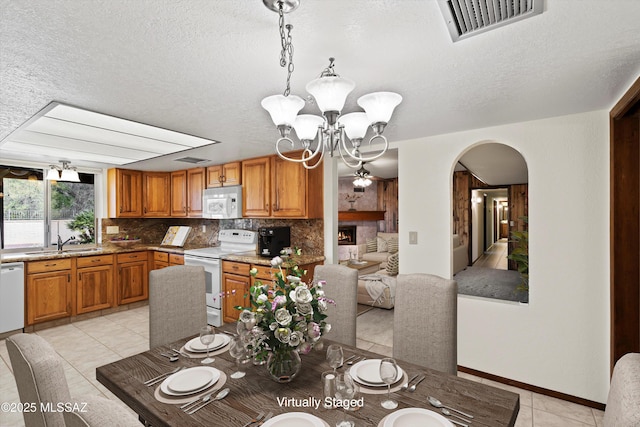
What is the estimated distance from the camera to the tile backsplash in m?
4.06

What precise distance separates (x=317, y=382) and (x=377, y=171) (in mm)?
6085

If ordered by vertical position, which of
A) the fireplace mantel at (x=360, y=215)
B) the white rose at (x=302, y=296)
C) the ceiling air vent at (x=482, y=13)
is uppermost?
the ceiling air vent at (x=482, y=13)

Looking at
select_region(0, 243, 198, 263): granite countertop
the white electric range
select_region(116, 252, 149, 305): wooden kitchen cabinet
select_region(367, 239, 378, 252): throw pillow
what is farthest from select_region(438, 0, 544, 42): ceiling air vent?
select_region(367, 239, 378, 252): throw pillow

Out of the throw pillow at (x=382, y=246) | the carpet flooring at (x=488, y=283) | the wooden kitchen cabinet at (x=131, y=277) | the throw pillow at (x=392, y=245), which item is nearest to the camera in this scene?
the wooden kitchen cabinet at (x=131, y=277)

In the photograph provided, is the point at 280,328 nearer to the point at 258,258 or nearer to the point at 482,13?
the point at 482,13

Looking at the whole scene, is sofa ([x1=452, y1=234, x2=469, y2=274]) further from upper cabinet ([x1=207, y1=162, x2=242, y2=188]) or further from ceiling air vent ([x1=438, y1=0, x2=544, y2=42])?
ceiling air vent ([x1=438, y1=0, x2=544, y2=42])

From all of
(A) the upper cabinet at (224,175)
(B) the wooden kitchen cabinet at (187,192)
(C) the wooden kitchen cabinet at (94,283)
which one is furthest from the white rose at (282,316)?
(C) the wooden kitchen cabinet at (94,283)

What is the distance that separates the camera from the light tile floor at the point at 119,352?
89.0 inches

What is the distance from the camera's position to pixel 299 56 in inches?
58.8

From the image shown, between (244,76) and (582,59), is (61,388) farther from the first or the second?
(582,59)

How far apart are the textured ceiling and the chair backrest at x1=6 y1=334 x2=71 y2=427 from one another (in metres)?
1.19

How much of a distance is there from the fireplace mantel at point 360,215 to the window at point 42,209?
5.12m

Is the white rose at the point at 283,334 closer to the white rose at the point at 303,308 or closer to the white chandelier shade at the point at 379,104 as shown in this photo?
the white rose at the point at 303,308

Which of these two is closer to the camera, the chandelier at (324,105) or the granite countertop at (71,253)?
the chandelier at (324,105)
